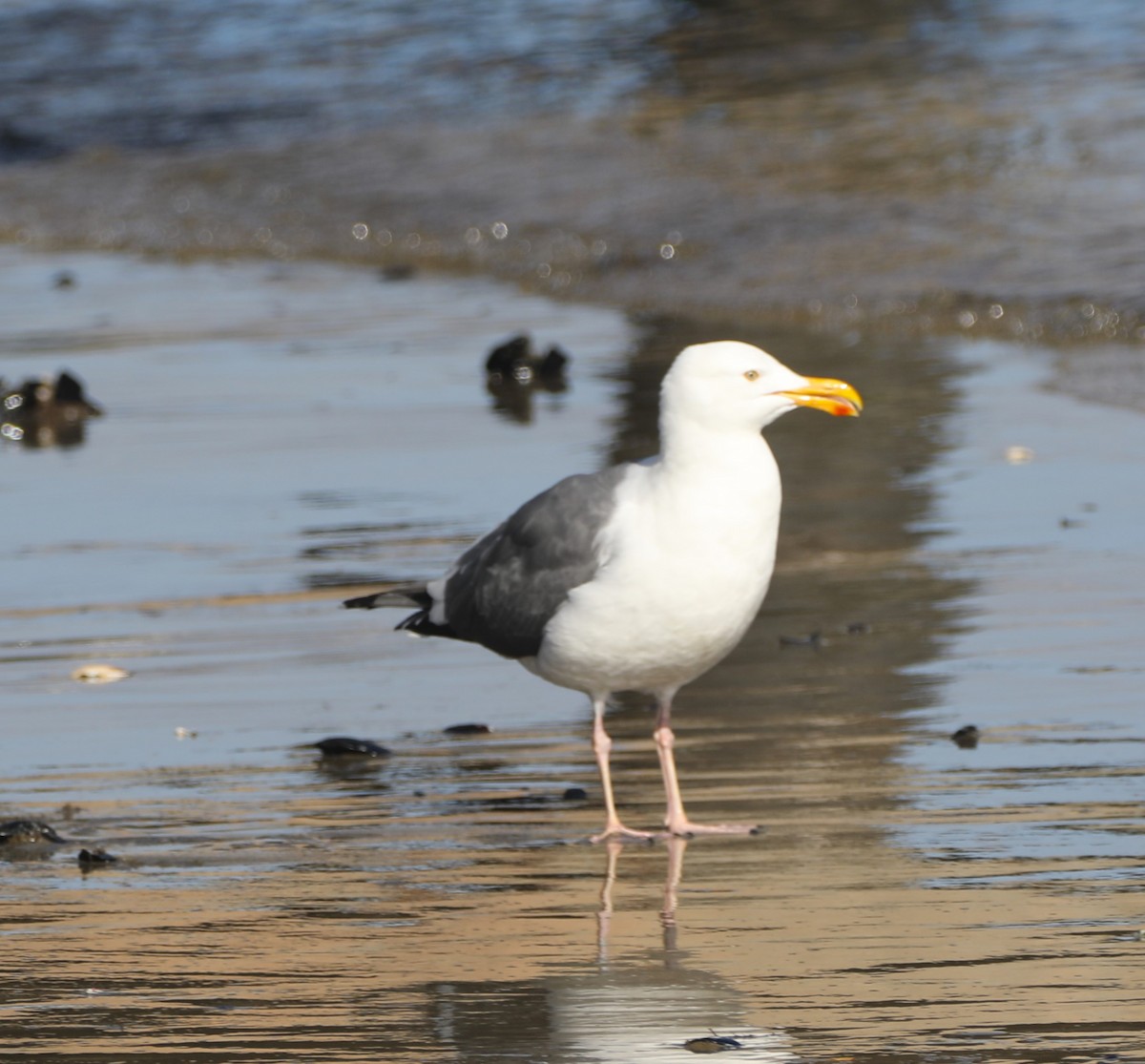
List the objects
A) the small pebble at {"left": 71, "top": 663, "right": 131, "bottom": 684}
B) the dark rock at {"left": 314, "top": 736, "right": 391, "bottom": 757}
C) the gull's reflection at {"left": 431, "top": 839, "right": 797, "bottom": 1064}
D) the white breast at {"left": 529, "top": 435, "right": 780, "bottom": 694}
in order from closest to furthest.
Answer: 1. the gull's reflection at {"left": 431, "top": 839, "right": 797, "bottom": 1064}
2. the white breast at {"left": 529, "top": 435, "right": 780, "bottom": 694}
3. the dark rock at {"left": 314, "top": 736, "right": 391, "bottom": 757}
4. the small pebble at {"left": 71, "top": 663, "right": 131, "bottom": 684}

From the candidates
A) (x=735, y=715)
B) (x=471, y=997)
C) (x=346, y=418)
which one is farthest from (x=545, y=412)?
(x=471, y=997)

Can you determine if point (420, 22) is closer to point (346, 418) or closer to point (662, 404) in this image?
point (346, 418)

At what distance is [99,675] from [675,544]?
1.89m

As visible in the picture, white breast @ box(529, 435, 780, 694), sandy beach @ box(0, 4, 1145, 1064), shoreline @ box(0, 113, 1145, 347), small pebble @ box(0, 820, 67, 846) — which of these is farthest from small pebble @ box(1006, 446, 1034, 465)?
small pebble @ box(0, 820, 67, 846)

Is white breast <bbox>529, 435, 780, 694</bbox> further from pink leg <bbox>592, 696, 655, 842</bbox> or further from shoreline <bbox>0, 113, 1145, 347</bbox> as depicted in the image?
shoreline <bbox>0, 113, 1145, 347</bbox>

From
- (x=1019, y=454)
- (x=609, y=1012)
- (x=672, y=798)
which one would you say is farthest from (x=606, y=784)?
(x=1019, y=454)

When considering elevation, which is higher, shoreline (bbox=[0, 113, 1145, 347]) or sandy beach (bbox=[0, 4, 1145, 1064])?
shoreline (bbox=[0, 113, 1145, 347])

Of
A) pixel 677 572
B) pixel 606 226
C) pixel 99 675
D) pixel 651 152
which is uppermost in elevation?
pixel 651 152

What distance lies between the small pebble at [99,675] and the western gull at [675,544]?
1425 mm

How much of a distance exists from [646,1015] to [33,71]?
18639mm

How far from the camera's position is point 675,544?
13.7ft

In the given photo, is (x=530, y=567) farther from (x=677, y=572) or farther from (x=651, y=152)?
(x=651, y=152)

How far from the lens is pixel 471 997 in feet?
11.0

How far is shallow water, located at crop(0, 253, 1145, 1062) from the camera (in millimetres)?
3305
